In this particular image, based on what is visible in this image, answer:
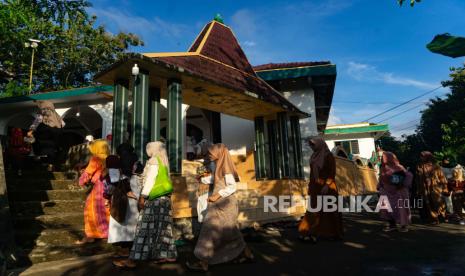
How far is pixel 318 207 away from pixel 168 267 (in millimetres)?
2744

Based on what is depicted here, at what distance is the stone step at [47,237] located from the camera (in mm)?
4198

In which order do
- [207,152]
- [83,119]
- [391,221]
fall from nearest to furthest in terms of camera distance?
[207,152] < [391,221] < [83,119]

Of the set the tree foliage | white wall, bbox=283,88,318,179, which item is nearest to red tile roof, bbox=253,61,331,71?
→ white wall, bbox=283,88,318,179

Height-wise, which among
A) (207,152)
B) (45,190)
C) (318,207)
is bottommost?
(318,207)

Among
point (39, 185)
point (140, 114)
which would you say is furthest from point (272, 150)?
point (39, 185)

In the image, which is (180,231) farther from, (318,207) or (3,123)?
(3,123)

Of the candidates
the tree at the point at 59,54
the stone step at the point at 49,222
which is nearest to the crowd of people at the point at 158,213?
the stone step at the point at 49,222

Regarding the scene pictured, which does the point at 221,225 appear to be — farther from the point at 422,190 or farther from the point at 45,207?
the point at 422,190

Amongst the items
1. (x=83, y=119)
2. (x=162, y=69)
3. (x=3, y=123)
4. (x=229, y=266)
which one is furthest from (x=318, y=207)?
(x=3, y=123)

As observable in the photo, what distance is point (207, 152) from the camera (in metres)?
4.15

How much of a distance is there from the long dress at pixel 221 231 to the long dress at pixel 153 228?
19.1 inches

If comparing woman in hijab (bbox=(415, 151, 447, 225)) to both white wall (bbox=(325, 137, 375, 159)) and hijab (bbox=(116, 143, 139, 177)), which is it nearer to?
hijab (bbox=(116, 143, 139, 177))

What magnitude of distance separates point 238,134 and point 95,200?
6.49 metres

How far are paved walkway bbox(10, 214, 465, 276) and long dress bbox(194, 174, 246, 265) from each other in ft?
0.62
